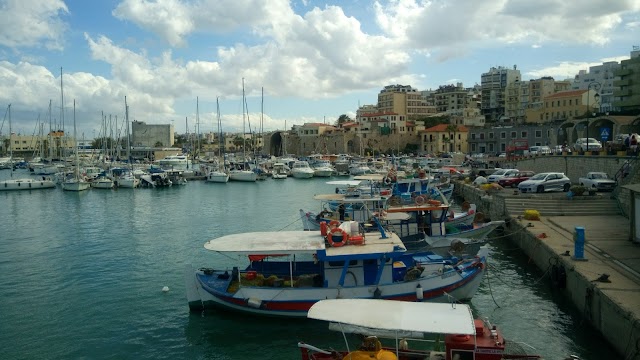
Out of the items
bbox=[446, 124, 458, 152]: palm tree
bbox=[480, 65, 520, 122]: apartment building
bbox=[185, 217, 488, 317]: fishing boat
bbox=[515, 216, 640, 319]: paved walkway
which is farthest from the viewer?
bbox=[480, 65, 520, 122]: apartment building

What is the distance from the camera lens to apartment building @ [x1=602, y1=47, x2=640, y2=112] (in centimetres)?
6506

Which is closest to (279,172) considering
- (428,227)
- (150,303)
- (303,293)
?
(428,227)

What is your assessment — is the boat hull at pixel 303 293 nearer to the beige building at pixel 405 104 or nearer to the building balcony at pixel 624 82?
the building balcony at pixel 624 82

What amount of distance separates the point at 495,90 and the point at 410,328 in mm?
132749

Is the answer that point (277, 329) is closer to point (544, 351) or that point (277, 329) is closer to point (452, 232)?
point (544, 351)

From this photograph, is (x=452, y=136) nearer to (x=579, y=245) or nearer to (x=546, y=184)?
(x=546, y=184)

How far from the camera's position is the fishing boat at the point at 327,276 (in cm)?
1639

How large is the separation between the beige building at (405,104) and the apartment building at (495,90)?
1481cm

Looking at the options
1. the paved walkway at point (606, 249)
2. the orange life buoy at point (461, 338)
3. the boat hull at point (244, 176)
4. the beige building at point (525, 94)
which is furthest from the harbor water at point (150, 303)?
the beige building at point (525, 94)

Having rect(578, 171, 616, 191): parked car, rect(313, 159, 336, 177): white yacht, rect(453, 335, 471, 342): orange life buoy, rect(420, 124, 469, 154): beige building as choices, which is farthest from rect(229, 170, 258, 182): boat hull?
rect(453, 335, 471, 342): orange life buoy

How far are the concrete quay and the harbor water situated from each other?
66 centimetres

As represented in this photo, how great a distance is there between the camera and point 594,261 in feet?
58.3

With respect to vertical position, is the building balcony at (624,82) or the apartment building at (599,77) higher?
the apartment building at (599,77)

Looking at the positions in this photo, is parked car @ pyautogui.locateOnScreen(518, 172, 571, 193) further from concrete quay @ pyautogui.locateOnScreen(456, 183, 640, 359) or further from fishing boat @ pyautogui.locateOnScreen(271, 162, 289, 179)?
fishing boat @ pyautogui.locateOnScreen(271, 162, 289, 179)
